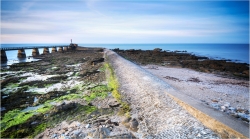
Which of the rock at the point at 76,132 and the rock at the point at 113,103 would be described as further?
the rock at the point at 113,103

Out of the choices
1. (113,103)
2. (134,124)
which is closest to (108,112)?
(113,103)

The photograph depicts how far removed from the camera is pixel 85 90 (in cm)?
1011

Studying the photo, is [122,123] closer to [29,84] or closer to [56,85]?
[56,85]

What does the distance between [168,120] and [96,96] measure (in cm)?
477

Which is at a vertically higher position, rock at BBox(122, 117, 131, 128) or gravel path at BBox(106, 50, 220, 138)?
gravel path at BBox(106, 50, 220, 138)

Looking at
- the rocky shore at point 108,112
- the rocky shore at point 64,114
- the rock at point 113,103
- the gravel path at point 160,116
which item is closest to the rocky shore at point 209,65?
the rocky shore at point 108,112

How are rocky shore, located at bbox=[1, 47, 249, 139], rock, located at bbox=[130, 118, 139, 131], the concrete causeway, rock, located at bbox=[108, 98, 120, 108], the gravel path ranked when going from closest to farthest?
the concrete causeway < the gravel path < rocky shore, located at bbox=[1, 47, 249, 139] < rock, located at bbox=[130, 118, 139, 131] < rock, located at bbox=[108, 98, 120, 108]

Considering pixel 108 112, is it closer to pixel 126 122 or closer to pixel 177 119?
pixel 126 122

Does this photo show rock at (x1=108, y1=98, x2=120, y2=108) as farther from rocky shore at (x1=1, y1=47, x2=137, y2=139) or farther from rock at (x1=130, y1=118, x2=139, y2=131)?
rock at (x1=130, y1=118, x2=139, y2=131)

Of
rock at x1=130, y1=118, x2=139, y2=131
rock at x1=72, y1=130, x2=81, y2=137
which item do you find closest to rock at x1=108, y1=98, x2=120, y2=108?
rock at x1=130, y1=118, x2=139, y2=131

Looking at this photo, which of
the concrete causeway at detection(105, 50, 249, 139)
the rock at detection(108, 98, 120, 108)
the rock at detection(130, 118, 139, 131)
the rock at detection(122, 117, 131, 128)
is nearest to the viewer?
the concrete causeway at detection(105, 50, 249, 139)

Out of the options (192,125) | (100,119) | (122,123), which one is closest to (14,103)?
(100,119)

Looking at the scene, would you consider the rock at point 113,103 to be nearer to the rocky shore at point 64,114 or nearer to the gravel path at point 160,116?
the rocky shore at point 64,114

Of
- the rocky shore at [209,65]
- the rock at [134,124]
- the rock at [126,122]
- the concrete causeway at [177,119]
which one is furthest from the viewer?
the rocky shore at [209,65]
